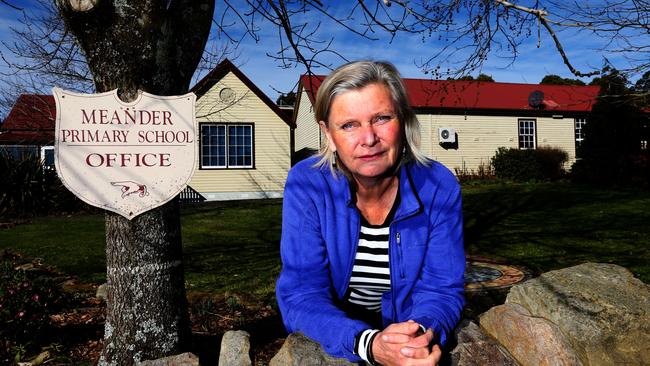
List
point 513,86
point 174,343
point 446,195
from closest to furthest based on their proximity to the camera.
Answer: point 446,195
point 174,343
point 513,86

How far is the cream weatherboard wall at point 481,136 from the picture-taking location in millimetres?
25906

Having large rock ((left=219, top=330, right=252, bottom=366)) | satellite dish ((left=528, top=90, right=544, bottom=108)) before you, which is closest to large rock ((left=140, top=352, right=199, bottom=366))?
large rock ((left=219, top=330, right=252, bottom=366))

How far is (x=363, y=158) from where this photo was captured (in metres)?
2.30

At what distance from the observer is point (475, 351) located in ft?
7.71

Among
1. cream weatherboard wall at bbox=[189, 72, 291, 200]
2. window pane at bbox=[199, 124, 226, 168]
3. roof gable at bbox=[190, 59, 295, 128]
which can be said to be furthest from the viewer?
window pane at bbox=[199, 124, 226, 168]

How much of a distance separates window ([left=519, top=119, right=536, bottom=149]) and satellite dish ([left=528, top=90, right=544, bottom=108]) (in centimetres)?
88

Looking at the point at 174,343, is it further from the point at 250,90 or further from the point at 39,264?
the point at 250,90

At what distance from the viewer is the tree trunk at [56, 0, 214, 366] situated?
9.46 ft

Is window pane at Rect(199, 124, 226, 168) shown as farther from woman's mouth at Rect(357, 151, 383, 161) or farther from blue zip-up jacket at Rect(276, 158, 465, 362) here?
woman's mouth at Rect(357, 151, 383, 161)

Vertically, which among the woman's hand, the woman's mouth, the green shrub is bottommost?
the woman's hand

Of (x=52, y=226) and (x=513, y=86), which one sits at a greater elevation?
(x=513, y=86)

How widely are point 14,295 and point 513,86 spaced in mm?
30333

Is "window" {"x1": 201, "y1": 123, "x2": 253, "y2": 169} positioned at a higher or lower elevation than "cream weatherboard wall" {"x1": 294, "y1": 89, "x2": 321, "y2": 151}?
lower

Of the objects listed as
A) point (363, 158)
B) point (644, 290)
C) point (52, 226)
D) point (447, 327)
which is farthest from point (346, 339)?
point (52, 226)
